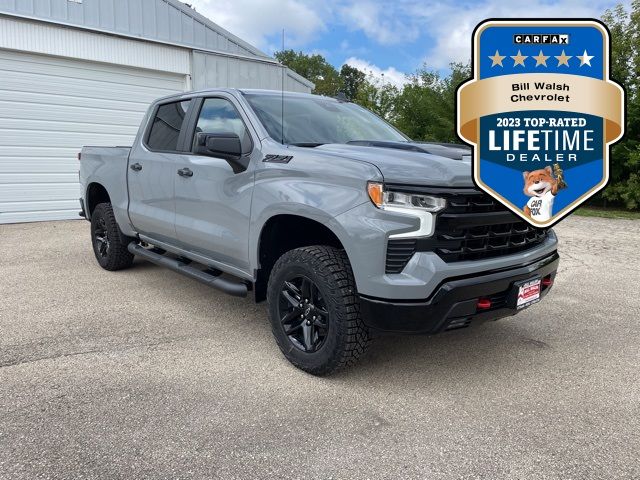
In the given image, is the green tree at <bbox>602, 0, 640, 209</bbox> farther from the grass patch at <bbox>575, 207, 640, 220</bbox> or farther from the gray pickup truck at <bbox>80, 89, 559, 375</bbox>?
the gray pickup truck at <bbox>80, 89, 559, 375</bbox>

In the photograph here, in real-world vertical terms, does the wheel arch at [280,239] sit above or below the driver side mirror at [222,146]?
below

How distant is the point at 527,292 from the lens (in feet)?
10.7

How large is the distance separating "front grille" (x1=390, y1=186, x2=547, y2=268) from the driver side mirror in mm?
1253

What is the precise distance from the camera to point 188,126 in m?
4.57

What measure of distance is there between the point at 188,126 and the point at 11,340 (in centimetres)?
217

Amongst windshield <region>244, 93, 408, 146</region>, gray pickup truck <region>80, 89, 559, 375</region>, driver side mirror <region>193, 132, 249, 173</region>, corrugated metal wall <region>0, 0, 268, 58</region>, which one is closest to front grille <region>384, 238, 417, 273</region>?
gray pickup truck <region>80, 89, 559, 375</region>

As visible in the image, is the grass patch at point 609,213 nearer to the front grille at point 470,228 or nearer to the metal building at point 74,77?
the metal building at point 74,77

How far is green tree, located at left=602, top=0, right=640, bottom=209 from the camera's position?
12375 millimetres

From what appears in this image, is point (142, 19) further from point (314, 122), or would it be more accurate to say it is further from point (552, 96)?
point (552, 96)

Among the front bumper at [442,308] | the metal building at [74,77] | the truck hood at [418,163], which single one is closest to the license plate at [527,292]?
the front bumper at [442,308]

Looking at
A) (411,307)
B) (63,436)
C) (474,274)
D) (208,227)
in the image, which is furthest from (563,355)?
(63,436)

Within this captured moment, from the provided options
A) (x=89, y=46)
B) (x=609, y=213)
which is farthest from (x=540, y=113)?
(x=609, y=213)

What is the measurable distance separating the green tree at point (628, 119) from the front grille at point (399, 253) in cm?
1131

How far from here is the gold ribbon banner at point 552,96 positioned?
9.84 ft
